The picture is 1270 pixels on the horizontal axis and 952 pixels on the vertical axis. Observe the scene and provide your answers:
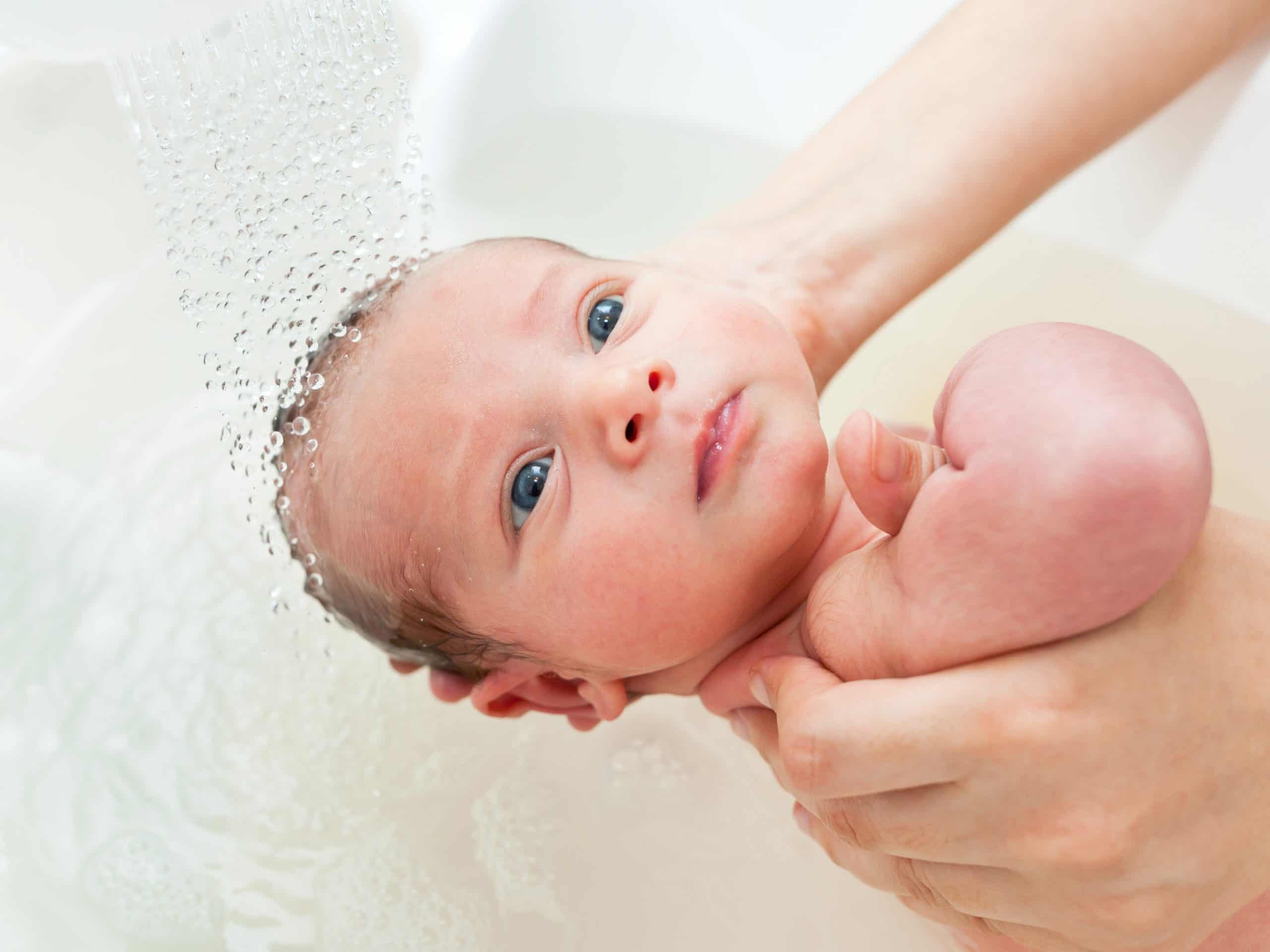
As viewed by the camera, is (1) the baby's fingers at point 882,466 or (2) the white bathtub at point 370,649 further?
(2) the white bathtub at point 370,649

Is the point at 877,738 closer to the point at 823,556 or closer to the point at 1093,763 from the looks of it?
the point at 1093,763

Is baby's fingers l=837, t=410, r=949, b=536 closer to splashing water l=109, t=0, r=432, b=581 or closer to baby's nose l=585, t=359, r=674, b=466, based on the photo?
baby's nose l=585, t=359, r=674, b=466

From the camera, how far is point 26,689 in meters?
1.42

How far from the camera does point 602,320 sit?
41.8 inches

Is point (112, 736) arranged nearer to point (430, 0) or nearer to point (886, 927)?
point (886, 927)

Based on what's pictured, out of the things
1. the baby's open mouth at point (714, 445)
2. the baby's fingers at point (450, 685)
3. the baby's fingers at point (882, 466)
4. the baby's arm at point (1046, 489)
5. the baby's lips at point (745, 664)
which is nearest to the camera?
the baby's arm at point (1046, 489)

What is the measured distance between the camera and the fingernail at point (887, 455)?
0.84 meters

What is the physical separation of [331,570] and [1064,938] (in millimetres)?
759

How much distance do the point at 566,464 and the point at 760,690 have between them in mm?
267

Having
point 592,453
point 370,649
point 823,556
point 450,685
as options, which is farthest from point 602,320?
point 370,649

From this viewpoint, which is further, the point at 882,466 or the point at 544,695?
the point at 544,695

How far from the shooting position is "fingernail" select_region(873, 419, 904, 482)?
0.84 meters

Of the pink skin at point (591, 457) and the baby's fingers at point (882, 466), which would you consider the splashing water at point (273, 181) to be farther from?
the baby's fingers at point (882, 466)

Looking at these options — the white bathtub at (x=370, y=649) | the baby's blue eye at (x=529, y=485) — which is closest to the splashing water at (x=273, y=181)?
the white bathtub at (x=370, y=649)
